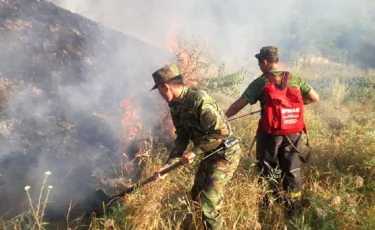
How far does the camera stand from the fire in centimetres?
471

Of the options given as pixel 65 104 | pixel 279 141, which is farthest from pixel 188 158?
pixel 65 104

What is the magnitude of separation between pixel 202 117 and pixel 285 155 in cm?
127

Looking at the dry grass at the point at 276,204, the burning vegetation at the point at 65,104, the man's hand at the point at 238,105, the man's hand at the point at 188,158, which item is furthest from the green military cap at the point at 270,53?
the burning vegetation at the point at 65,104

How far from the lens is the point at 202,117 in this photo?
2.66 meters

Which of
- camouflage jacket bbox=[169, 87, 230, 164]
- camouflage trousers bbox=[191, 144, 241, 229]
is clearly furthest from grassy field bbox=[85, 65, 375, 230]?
camouflage jacket bbox=[169, 87, 230, 164]

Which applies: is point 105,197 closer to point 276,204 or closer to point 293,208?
point 276,204

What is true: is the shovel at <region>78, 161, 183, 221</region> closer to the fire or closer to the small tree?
the fire

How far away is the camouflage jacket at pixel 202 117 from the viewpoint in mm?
2664

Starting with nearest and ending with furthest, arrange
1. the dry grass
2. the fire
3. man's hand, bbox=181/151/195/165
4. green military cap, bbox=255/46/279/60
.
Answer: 1. man's hand, bbox=181/151/195/165
2. the dry grass
3. green military cap, bbox=255/46/279/60
4. the fire

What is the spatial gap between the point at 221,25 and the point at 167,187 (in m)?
14.8

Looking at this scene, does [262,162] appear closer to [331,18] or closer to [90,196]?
[90,196]

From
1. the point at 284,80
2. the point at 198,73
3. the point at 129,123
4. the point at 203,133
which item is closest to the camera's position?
the point at 203,133

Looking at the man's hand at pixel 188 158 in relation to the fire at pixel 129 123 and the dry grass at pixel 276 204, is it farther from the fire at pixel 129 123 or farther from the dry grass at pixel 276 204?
the fire at pixel 129 123

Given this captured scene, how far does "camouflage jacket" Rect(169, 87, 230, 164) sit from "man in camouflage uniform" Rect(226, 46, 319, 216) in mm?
800
